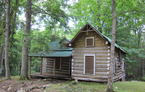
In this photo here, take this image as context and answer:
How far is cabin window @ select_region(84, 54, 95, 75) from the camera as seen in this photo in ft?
40.1

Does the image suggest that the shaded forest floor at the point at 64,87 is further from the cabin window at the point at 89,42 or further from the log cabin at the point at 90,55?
the cabin window at the point at 89,42

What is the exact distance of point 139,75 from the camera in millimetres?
26391

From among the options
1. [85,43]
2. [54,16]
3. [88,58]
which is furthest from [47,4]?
[88,58]

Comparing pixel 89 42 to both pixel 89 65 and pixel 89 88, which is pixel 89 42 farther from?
pixel 89 88

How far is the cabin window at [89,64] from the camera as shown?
1223 centimetres

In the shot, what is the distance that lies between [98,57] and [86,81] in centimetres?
294

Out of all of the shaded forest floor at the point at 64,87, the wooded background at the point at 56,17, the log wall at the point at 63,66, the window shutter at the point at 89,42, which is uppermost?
the wooded background at the point at 56,17

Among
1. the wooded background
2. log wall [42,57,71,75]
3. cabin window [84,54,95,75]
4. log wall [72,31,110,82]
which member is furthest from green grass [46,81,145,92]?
log wall [42,57,71,75]

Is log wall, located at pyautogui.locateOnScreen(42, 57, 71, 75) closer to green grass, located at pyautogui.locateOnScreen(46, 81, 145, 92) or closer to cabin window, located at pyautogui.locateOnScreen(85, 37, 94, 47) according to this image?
cabin window, located at pyautogui.locateOnScreen(85, 37, 94, 47)

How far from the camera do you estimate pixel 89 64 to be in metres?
12.5

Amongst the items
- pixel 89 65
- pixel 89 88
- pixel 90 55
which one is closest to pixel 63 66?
pixel 89 65

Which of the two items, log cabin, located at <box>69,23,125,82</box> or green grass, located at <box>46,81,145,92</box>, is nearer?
green grass, located at <box>46,81,145,92</box>

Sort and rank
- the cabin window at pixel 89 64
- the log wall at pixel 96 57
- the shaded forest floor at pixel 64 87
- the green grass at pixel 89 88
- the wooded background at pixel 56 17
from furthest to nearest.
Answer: the cabin window at pixel 89 64, the log wall at pixel 96 57, the wooded background at pixel 56 17, the shaded forest floor at pixel 64 87, the green grass at pixel 89 88

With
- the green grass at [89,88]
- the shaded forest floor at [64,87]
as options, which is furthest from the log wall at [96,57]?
the green grass at [89,88]
